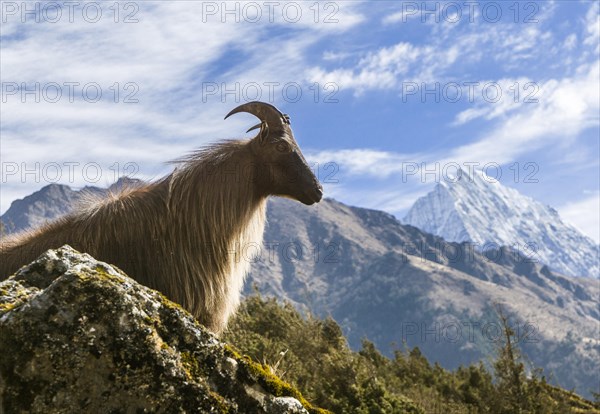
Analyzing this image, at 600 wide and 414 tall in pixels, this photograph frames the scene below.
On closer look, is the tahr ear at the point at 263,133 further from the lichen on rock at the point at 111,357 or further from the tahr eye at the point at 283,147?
the lichen on rock at the point at 111,357

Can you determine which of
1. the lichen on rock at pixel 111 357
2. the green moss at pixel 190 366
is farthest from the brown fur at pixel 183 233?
the green moss at pixel 190 366

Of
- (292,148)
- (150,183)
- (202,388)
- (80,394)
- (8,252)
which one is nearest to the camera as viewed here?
(80,394)

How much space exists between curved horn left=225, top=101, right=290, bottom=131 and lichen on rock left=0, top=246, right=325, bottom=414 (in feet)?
17.8

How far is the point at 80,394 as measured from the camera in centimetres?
297

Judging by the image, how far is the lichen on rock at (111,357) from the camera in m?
2.96

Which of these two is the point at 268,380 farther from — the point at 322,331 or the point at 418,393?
the point at 322,331

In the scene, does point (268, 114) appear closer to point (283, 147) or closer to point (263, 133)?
point (263, 133)

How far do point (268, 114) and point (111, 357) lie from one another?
602 cm

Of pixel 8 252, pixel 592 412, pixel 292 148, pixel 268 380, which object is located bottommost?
pixel 592 412

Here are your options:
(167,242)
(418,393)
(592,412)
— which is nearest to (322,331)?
(418,393)

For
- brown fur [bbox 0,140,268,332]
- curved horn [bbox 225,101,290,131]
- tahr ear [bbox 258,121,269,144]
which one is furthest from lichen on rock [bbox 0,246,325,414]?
curved horn [bbox 225,101,290,131]

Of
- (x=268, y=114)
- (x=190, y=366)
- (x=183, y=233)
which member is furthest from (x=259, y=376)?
(x=268, y=114)

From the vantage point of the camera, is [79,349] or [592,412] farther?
[592,412]

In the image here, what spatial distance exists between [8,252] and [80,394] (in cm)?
454
